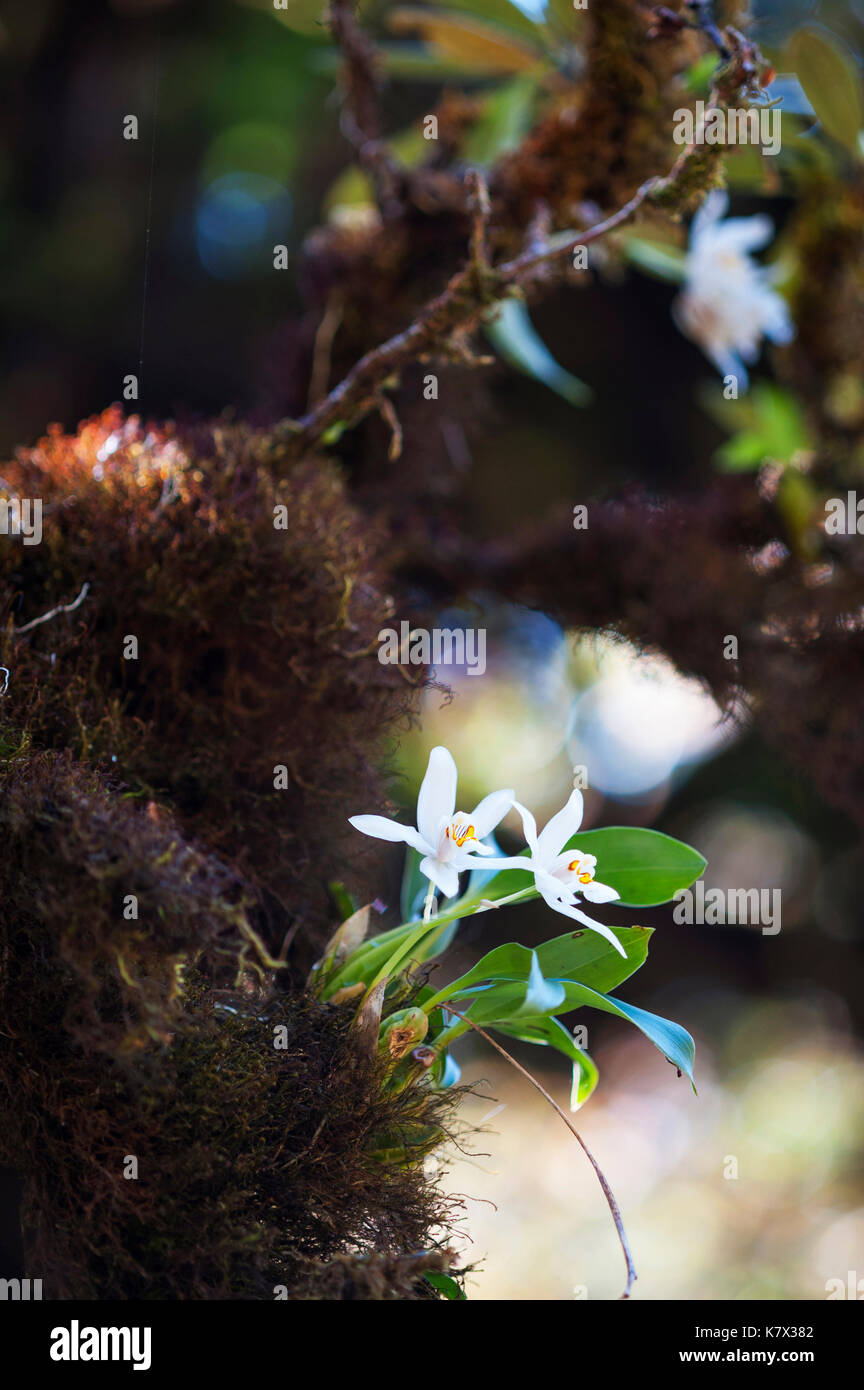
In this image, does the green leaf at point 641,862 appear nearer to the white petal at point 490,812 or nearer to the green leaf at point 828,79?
the white petal at point 490,812

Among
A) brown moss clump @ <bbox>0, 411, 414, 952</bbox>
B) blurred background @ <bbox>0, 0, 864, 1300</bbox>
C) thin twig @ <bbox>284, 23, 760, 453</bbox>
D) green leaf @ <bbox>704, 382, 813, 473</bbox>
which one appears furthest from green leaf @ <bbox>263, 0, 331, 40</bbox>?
green leaf @ <bbox>704, 382, 813, 473</bbox>

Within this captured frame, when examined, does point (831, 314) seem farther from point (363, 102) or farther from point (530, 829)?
point (530, 829)

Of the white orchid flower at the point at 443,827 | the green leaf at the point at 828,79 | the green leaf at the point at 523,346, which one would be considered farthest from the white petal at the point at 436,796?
the green leaf at the point at 828,79

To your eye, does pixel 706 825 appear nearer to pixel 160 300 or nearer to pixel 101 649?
pixel 160 300

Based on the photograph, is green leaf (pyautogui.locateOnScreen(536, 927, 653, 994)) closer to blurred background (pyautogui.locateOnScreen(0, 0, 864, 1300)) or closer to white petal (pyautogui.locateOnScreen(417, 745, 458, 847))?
white petal (pyautogui.locateOnScreen(417, 745, 458, 847))

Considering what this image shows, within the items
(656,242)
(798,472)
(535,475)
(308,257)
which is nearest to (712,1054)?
(535,475)

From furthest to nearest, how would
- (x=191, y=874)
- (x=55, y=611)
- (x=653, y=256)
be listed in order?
(x=653, y=256)
(x=55, y=611)
(x=191, y=874)

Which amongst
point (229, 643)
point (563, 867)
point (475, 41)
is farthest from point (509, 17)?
point (563, 867)
